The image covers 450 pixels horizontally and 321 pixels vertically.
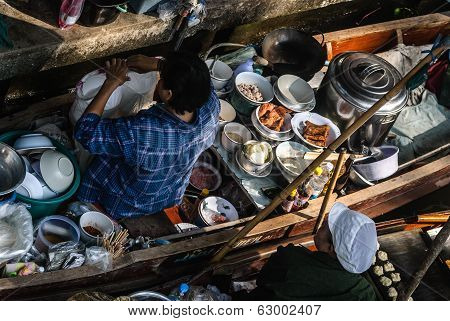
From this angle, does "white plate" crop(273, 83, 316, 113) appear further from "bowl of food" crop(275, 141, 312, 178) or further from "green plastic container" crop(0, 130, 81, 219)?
"green plastic container" crop(0, 130, 81, 219)

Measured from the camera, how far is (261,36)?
8391 mm

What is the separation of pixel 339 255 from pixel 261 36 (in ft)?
15.2

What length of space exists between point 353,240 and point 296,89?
99.7 inches

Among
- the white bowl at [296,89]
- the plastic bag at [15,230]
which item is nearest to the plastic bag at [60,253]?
the plastic bag at [15,230]

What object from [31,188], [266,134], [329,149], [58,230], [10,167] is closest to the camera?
[329,149]

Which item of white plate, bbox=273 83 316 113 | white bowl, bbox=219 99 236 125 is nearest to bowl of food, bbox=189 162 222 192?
white bowl, bbox=219 99 236 125

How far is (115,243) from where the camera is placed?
490cm

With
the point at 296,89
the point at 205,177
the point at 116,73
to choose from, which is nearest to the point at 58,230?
the point at 116,73

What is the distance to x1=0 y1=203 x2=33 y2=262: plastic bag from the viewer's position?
4434 mm

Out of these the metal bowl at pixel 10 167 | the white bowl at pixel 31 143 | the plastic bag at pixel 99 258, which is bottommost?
the plastic bag at pixel 99 258

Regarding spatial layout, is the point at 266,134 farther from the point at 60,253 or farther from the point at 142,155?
the point at 60,253

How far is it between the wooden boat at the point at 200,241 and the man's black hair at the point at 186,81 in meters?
1.37

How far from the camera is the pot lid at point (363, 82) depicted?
6.20 m

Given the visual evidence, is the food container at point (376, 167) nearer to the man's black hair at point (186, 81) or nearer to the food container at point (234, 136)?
the food container at point (234, 136)
